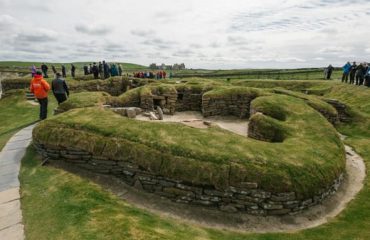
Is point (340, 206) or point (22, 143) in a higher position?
point (22, 143)

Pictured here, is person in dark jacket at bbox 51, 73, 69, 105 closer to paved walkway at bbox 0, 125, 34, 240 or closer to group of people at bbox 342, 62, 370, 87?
paved walkway at bbox 0, 125, 34, 240

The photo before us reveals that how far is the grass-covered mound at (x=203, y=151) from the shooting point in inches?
344

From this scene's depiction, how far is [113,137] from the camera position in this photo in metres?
10.2

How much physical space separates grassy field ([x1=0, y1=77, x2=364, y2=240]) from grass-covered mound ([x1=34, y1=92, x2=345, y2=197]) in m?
1.18

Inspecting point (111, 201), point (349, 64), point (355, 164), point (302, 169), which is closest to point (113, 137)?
point (111, 201)

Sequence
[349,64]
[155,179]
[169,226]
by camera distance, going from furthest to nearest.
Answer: [349,64] → [155,179] → [169,226]

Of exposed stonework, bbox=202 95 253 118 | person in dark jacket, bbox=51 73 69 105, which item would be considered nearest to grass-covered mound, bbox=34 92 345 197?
person in dark jacket, bbox=51 73 69 105

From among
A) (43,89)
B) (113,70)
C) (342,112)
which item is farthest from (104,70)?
(342,112)

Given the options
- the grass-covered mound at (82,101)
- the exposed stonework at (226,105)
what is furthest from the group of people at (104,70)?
the exposed stonework at (226,105)

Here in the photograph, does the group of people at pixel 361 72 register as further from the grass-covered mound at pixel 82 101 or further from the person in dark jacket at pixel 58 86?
the person in dark jacket at pixel 58 86

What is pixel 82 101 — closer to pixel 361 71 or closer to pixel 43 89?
pixel 43 89

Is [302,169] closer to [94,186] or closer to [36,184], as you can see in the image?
[94,186]

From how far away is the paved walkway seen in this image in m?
6.68

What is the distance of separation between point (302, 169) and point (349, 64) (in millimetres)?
24310
